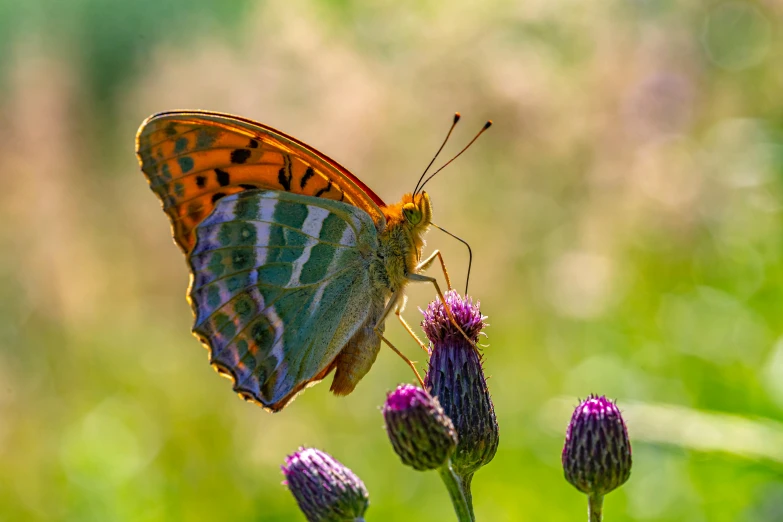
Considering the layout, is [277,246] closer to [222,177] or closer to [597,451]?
[222,177]

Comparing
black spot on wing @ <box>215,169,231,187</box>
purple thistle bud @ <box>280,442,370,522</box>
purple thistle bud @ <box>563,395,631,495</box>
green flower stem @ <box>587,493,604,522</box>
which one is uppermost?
black spot on wing @ <box>215,169,231,187</box>

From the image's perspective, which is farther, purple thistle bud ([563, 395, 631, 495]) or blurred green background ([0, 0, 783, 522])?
blurred green background ([0, 0, 783, 522])

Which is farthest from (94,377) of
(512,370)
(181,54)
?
(512,370)

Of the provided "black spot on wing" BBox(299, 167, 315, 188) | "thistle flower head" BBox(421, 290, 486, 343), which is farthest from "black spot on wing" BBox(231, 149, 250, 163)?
"thistle flower head" BBox(421, 290, 486, 343)

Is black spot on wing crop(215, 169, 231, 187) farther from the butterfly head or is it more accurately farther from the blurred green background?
the blurred green background

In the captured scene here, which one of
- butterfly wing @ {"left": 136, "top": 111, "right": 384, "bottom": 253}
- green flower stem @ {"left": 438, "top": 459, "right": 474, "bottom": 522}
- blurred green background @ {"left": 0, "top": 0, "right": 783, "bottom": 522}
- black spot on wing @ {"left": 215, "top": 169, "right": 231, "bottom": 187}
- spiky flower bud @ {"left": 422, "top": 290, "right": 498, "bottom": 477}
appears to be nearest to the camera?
green flower stem @ {"left": 438, "top": 459, "right": 474, "bottom": 522}

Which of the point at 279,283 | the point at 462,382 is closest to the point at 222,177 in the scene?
the point at 279,283
